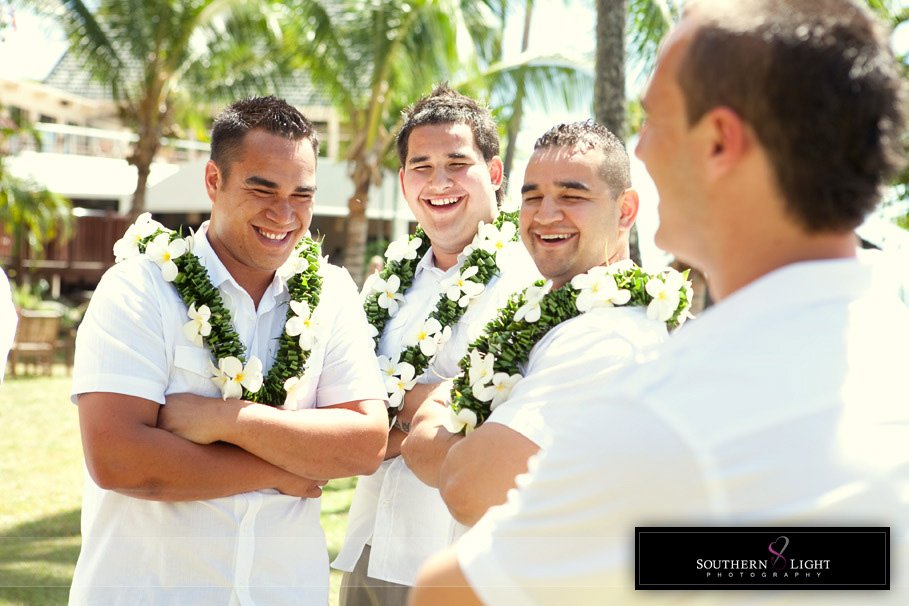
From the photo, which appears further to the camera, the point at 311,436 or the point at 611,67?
the point at 611,67

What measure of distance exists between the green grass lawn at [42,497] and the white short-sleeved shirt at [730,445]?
2.47m

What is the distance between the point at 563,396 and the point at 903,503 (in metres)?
1.37

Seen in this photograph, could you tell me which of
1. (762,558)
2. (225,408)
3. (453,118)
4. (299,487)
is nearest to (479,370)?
(299,487)

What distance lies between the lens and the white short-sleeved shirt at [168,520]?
8.95ft

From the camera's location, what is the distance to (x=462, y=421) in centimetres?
282

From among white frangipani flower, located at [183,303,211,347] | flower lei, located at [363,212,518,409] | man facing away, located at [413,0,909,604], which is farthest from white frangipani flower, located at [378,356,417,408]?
man facing away, located at [413,0,909,604]

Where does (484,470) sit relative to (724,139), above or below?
below

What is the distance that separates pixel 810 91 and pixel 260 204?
7.39ft

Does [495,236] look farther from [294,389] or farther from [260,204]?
[294,389]

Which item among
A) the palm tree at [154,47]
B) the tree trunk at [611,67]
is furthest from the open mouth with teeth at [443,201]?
the palm tree at [154,47]

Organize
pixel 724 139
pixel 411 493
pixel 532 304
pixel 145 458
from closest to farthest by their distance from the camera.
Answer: pixel 724 139 < pixel 145 458 < pixel 532 304 < pixel 411 493

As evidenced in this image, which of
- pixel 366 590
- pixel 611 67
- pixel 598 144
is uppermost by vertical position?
pixel 611 67

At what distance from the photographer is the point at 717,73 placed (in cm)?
113

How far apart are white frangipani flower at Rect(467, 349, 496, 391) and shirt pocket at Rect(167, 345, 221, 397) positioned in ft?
2.39
